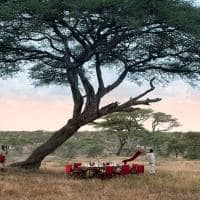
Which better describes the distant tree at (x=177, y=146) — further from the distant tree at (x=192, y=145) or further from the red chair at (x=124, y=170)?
the red chair at (x=124, y=170)

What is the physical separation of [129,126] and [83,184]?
36.7m

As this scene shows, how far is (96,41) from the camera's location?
2227 cm

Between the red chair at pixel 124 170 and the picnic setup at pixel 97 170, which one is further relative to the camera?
the red chair at pixel 124 170

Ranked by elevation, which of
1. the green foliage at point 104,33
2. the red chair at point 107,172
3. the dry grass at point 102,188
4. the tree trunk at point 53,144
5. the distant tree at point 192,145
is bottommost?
the dry grass at point 102,188

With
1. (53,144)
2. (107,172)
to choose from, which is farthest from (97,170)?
(53,144)

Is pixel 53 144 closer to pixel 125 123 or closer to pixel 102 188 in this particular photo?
pixel 102 188

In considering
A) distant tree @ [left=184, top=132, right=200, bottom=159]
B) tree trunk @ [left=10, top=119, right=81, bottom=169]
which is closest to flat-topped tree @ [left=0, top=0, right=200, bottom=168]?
tree trunk @ [left=10, top=119, right=81, bottom=169]

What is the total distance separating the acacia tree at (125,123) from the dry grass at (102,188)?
3286 cm

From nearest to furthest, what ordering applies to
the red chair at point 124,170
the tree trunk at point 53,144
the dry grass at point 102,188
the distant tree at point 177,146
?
the dry grass at point 102,188 < the red chair at point 124,170 < the tree trunk at point 53,144 < the distant tree at point 177,146

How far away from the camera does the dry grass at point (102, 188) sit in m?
14.9

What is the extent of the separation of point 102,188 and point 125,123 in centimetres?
3721

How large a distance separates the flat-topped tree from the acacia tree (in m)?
27.0

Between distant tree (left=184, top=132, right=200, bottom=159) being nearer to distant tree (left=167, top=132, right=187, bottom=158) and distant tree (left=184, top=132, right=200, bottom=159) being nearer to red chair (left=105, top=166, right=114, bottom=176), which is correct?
distant tree (left=167, top=132, right=187, bottom=158)

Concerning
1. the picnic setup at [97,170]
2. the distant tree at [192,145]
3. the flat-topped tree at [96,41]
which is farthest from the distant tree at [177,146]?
the picnic setup at [97,170]
